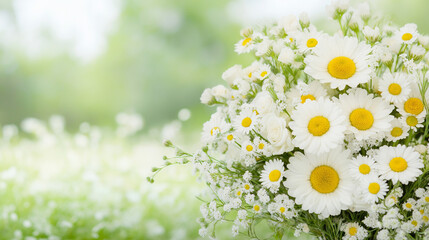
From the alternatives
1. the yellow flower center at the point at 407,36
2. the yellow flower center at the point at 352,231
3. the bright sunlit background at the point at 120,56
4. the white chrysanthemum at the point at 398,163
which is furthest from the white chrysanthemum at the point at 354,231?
the bright sunlit background at the point at 120,56

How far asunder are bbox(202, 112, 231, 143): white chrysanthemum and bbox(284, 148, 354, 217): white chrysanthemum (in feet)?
0.39

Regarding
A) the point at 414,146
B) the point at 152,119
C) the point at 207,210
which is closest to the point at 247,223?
the point at 207,210

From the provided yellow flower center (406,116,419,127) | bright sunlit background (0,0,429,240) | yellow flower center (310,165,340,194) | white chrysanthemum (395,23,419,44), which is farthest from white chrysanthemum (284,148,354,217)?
bright sunlit background (0,0,429,240)

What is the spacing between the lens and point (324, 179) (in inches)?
31.9

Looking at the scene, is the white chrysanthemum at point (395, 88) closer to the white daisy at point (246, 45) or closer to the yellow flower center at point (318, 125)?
the yellow flower center at point (318, 125)

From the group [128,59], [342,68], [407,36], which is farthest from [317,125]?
[128,59]

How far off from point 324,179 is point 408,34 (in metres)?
0.27

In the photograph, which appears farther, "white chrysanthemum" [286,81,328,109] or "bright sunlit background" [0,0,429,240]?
"bright sunlit background" [0,0,429,240]

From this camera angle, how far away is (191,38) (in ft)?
14.6

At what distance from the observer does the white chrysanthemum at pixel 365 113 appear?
78 cm

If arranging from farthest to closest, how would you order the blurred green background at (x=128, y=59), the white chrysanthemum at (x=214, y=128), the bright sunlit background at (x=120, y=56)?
1. the blurred green background at (x=128, y=59)
2. the bright sunlit background at (x=120, y=56)
3. the white chrysanthemum at (x=214, y=128)

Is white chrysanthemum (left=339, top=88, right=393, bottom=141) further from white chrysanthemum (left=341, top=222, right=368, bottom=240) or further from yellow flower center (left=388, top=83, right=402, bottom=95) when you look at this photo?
white chrysanthemum (left=341, top=222, right=368, bottom=240)

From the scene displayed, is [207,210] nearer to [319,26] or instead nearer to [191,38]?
[319,26]

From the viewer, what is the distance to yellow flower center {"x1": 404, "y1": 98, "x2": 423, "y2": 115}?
32.0 inches
